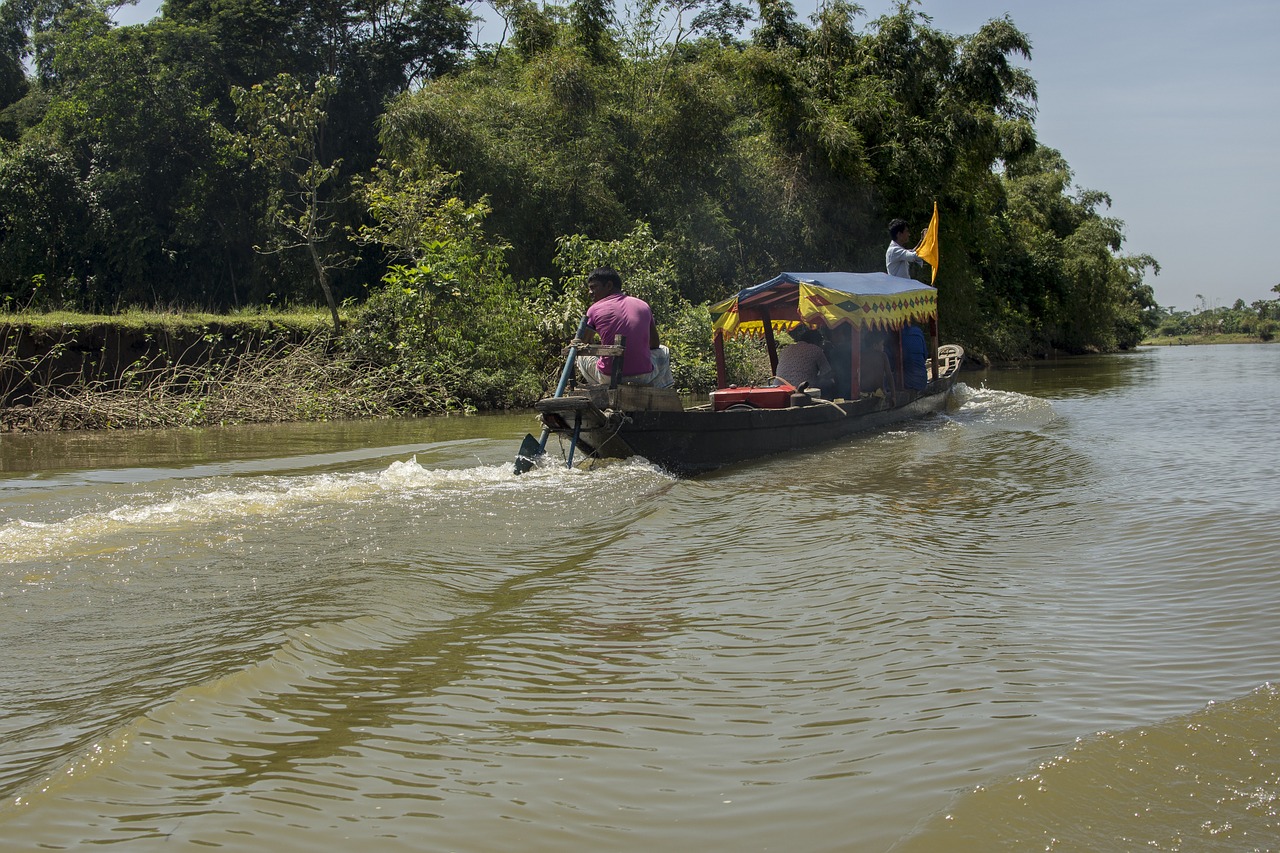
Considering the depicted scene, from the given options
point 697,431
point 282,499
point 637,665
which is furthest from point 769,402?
point 637,665

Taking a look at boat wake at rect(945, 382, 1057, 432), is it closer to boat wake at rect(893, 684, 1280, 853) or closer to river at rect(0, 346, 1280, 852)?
river at rect(0, 346, 1280, 852)

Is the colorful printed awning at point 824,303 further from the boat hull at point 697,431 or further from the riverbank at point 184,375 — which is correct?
the riverbank at point 184,375

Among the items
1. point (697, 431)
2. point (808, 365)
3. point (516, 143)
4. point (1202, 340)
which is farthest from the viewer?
point (1202, 340)

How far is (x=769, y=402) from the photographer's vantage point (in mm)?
10508

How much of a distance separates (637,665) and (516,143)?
→ 1963cm

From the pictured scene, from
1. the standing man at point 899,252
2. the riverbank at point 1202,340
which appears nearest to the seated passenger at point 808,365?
the standing man at point 899,252

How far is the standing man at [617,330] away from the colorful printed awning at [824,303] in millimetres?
2302

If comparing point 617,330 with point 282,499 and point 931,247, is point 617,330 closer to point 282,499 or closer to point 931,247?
point 282,499

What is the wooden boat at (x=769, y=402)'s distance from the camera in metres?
8.80

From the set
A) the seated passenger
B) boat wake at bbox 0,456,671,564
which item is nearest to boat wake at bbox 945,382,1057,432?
the seated passenger

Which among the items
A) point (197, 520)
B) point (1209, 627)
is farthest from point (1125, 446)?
point (197, 520)

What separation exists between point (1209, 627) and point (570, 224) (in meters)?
19.4

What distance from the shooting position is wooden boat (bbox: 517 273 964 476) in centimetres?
880

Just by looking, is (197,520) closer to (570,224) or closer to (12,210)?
(570,224)
